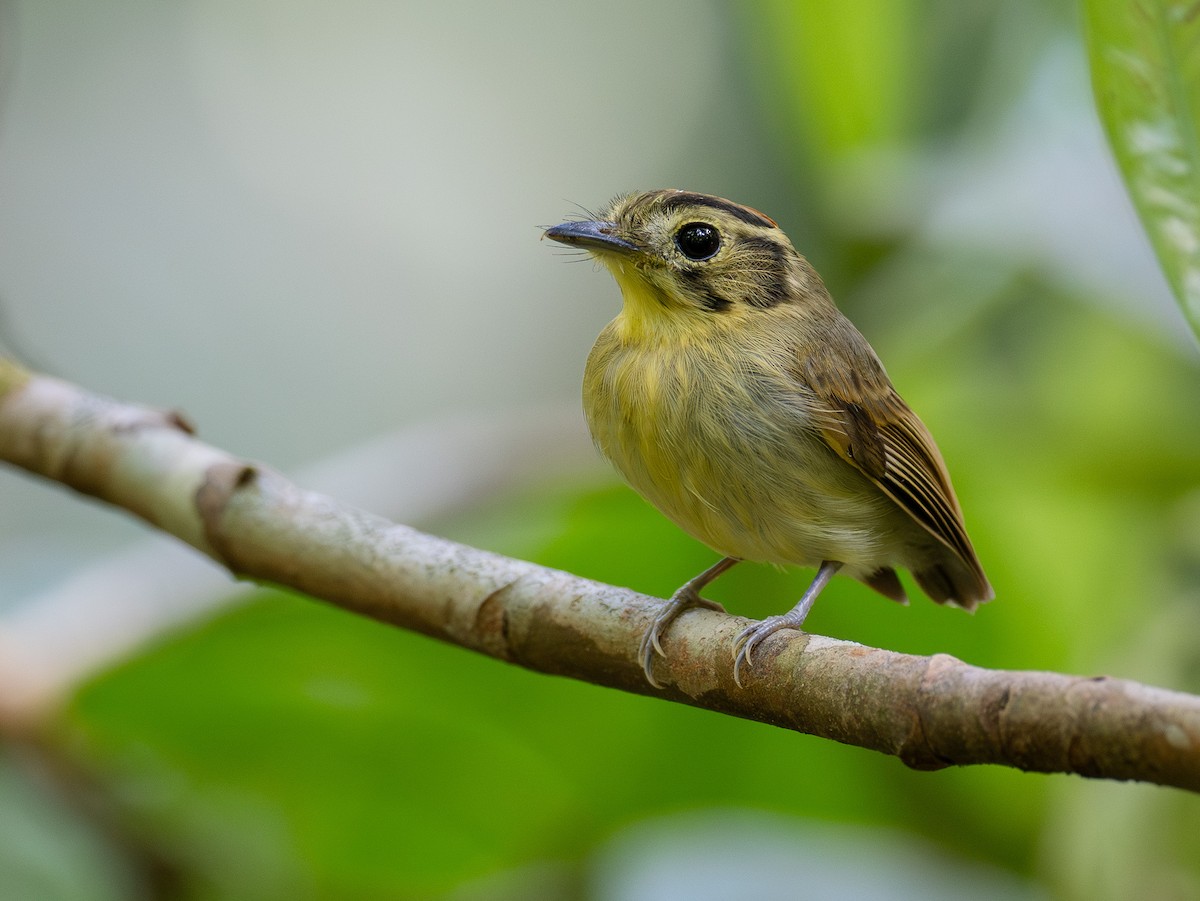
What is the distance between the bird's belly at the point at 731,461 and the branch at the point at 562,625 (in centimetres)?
35

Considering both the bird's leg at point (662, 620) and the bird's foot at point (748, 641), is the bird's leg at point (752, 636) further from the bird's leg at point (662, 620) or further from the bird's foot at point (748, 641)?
the bird's leg at point (662, 620)

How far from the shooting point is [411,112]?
27.6 feet

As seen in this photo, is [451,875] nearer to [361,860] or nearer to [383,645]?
[361,860]

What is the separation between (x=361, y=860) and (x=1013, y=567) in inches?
62.9

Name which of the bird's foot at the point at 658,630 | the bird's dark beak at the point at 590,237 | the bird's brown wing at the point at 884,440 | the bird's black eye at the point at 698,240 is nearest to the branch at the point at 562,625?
the bird's foot at the point at 658,630

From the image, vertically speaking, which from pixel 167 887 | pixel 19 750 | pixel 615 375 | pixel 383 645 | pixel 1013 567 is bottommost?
pixel 167 887

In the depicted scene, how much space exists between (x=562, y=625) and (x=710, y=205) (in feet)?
3.40

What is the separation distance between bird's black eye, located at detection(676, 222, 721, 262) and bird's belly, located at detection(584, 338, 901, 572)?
11.0 inches

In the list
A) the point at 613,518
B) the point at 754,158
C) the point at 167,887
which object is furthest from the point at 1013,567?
the point at 754,158

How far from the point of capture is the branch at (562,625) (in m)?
1.26

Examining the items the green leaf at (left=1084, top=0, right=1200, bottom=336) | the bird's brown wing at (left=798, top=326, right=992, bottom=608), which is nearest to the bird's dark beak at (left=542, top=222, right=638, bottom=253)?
the bird's brown wing at (left=798, top=326, right=992, bottom=608)

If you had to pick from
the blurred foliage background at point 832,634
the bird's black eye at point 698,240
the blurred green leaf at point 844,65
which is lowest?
the blurred foliage background at point 832,634

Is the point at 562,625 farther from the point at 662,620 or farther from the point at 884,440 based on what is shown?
the point at 884,440

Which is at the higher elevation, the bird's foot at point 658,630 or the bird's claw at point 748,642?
the bird's claw at point 748,642
